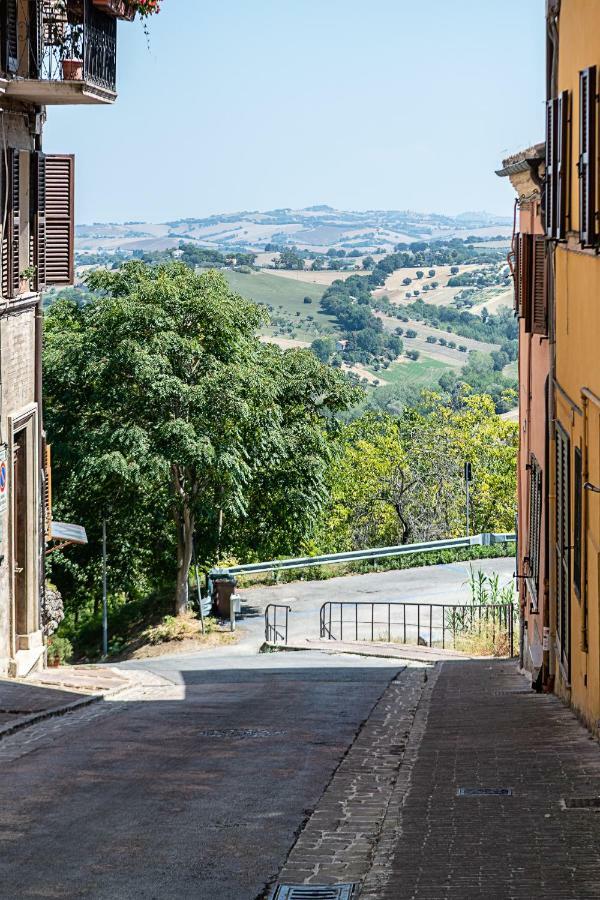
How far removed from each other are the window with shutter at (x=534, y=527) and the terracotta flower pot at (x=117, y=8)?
26.6 feet

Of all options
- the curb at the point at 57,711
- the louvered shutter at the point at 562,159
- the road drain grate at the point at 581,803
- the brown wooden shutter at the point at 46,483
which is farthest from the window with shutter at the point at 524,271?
the road drain grate at the point at 581,803

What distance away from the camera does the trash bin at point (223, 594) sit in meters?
33.7

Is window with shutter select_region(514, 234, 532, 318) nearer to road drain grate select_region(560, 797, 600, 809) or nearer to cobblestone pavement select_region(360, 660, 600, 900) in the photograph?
cobblestone pavement select_region(360, 660, 600, 900)

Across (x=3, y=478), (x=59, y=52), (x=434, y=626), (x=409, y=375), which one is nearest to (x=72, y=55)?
(x=59, y=52)

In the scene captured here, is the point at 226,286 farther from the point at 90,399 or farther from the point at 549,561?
the point at 549,561

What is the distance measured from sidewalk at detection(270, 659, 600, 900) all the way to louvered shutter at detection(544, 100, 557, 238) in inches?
187

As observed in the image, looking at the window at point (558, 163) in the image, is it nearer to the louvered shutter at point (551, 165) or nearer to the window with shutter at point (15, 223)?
the louvered shutter at point (551, 165)

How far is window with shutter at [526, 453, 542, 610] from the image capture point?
16219 mm

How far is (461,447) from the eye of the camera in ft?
178

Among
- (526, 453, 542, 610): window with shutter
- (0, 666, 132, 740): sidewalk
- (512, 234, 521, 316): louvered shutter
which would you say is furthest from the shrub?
(512, 234, 521, 316): louvered shutter

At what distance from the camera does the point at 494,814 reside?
322 inches

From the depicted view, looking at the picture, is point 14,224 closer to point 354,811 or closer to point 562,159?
point 562,159

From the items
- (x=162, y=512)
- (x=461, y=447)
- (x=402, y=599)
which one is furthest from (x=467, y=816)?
(x=461, y=447)

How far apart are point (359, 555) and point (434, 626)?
31.2ft
